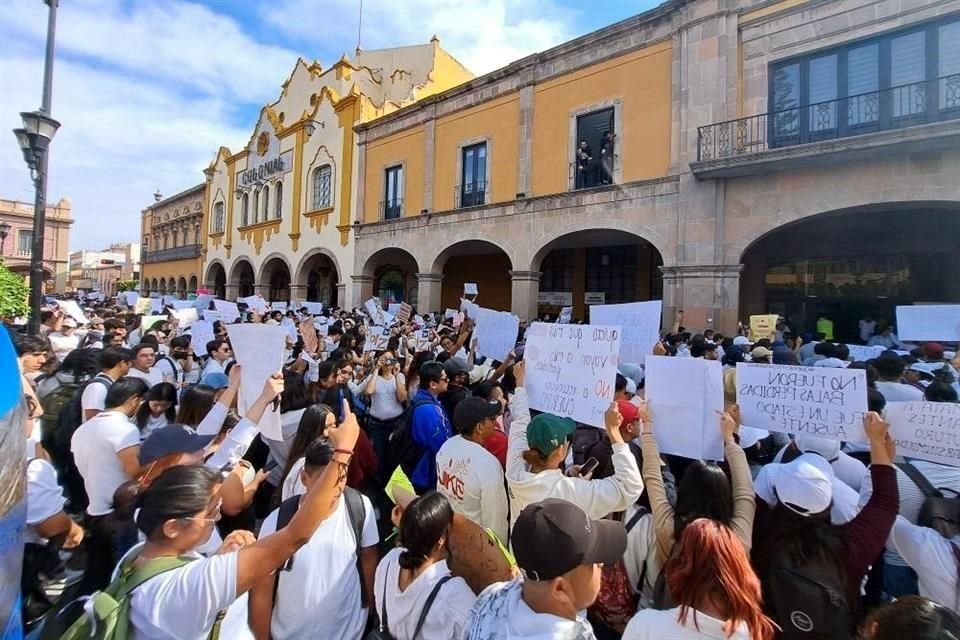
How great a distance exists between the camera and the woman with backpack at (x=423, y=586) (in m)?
1.94

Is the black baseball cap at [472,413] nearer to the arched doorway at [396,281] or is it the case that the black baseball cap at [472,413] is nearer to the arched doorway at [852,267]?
the arched doorway at [852,267]

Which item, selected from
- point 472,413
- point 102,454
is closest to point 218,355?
point 102,454

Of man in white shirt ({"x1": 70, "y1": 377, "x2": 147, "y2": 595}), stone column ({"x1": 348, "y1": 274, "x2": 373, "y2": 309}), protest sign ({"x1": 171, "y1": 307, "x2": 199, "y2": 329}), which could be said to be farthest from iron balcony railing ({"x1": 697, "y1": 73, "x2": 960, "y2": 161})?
stone column ({"x1": 348, "y1": 274, "x2": 373, "y2": 309})

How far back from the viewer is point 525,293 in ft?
50.9

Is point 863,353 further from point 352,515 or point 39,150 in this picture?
point 39,150

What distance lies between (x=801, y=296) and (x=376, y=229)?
14.5 metres

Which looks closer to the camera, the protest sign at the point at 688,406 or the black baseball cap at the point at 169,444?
the black baseball cap at the point at 169,444

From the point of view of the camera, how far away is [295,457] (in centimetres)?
305

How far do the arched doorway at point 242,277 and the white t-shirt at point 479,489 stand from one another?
94.6ft

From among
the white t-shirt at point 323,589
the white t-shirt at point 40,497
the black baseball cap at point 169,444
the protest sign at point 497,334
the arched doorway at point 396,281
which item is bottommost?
the white t-shirt at point 323,589

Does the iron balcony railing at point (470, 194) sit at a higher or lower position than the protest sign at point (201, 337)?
higher

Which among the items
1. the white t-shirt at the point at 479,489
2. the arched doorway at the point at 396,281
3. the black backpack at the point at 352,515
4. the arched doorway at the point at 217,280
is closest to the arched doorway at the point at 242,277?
the arched doorway at the point at 217,280

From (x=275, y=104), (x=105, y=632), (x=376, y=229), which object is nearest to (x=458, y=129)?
(x=376, y=229)

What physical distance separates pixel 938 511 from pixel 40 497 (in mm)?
4071
